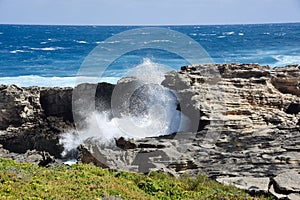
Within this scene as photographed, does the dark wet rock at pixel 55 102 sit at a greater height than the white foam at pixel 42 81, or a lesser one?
lesser

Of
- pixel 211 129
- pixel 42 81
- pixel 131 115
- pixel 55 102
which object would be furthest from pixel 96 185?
pixel 42 81

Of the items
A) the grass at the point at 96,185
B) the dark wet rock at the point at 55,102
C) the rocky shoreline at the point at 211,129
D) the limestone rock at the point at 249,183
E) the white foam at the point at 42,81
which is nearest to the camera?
the grass at the point at 96,185

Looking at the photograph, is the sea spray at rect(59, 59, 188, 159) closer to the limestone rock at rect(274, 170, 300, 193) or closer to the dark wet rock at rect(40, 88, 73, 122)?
the dark wet rock at rect(40, 88, 73, 122)

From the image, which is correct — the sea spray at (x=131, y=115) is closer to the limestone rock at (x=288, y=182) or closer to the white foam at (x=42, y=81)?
the limestone rock at (x=288, y=182)

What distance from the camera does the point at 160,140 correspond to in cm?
1991

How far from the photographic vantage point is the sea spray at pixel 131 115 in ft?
84.7

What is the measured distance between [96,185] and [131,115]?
1674 centimetres

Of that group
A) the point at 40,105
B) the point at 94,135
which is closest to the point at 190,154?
the point at 94,135

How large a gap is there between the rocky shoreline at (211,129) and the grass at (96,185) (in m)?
1.41

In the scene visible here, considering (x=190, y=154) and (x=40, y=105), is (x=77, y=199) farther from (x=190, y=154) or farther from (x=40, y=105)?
(x=40, y=105)

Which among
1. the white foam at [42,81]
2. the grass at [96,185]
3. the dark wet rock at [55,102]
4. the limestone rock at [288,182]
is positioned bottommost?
the grass at [96,185]

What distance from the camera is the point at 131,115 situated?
28.1 metres

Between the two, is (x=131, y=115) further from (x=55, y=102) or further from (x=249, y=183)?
(x=249, y=183)

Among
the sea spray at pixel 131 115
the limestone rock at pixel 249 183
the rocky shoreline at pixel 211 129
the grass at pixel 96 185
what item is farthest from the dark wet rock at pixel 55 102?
the limestone rock at pixel 249 183
